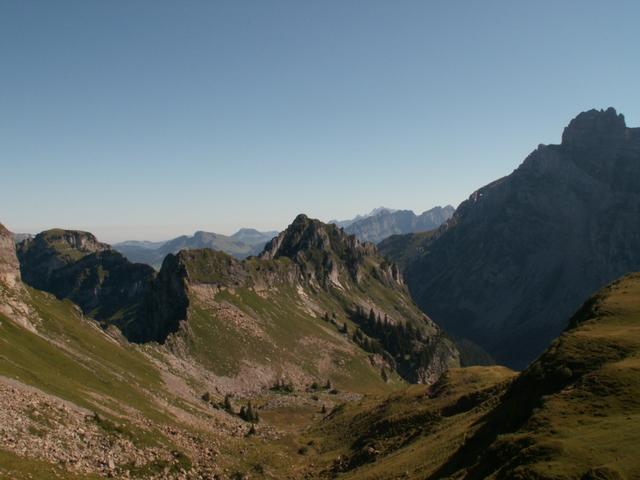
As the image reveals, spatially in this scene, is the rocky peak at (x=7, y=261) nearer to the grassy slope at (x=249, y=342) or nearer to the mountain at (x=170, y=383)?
the mountain at (x=170, y=383)

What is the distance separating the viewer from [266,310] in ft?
646

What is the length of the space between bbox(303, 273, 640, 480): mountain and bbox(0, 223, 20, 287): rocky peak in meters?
56.8

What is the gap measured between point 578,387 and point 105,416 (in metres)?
49.4

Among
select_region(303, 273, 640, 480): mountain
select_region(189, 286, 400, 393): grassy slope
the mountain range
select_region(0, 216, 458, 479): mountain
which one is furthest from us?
select_region(189, 286, 400, 393): grassy slope

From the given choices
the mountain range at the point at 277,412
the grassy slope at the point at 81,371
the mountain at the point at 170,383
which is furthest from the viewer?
the grassy slope at the point at 81,371

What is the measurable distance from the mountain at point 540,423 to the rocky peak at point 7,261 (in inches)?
2235

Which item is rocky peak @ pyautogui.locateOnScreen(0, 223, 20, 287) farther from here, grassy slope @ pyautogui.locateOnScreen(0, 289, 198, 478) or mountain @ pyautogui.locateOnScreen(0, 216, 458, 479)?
grassy slope @ pyautogui.locateOnScreen(0, 289, 198, 478)

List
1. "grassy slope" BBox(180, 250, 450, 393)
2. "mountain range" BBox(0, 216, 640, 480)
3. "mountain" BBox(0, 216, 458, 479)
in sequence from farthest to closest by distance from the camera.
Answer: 1. "grassy slope" BBox(180, 250, 450, 393)
2. "mountain" BBox(0, 216, 458, 479)
3. "mountain range" BBox(0, 216, 640, 480)

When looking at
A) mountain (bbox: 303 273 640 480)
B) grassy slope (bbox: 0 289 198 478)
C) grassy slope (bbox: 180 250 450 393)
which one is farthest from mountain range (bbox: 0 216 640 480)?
grassy slope (bbox: 180 250 450 393)

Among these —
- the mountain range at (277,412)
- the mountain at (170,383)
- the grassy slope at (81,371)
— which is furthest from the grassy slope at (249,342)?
the grassy slope at (81,371)

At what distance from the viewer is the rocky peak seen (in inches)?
3605

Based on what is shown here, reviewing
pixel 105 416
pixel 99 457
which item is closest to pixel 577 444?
pixel 99 457

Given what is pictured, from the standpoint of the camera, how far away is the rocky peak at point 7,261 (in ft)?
300

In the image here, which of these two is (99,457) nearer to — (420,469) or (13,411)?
(13,411)
